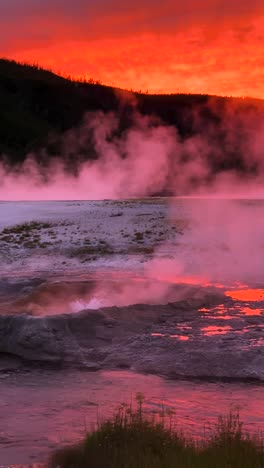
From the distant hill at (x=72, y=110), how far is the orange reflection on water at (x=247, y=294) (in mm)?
24929

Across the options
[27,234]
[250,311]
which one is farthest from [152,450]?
[27,234]

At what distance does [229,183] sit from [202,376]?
76.7ft

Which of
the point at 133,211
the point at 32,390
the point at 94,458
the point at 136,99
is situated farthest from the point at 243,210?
the point at 136,99

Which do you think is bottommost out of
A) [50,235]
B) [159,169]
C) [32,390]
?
[32,390]

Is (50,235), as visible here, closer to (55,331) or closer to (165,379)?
(55,331)

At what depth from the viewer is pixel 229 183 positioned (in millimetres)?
28875

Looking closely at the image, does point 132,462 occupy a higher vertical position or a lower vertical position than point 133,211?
lower

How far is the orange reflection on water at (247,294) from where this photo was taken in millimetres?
8829

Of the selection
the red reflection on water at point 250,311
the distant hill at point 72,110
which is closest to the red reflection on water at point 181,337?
the red reflection on water at point 250,311

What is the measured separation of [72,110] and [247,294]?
53.5 meters

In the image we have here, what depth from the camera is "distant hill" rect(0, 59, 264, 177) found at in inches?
1490

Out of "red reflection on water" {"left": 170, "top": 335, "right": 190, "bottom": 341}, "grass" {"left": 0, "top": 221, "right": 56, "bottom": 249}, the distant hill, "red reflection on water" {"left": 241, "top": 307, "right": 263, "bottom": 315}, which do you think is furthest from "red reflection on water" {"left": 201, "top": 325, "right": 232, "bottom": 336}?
the distant hill

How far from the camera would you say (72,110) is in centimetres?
6103

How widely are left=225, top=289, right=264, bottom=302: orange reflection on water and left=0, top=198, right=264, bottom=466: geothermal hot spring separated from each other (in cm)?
3
